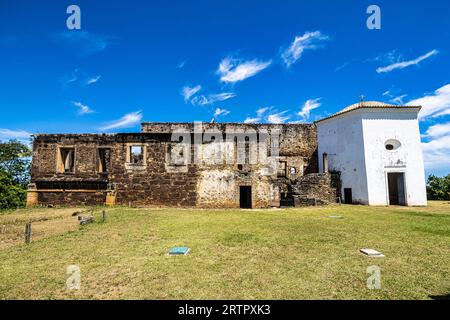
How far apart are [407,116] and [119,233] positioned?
2288 cm

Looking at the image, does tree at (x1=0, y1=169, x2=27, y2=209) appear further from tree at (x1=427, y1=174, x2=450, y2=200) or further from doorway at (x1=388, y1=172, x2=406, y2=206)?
tree at (x1=427, y1=174, x2=450, y2=200)

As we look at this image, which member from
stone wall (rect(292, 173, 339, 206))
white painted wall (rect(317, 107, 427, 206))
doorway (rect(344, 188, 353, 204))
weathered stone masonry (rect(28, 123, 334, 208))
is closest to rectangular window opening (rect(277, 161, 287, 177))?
stone wall (rect(292, 173, 339, 206))

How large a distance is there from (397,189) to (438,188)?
7495mm

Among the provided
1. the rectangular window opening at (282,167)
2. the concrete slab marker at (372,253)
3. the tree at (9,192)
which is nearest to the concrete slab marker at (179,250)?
the concrete slab marker at (372,253)

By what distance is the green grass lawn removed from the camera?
3730 mm

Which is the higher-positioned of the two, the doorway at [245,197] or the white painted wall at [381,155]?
the white painted wall at [381,155]

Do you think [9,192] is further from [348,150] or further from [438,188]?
[438,188]

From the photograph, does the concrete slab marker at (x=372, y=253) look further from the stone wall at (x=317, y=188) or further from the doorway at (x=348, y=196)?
the doorway at (x=348, y=196)

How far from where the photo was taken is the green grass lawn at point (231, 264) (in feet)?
12.2

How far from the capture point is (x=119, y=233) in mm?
8031

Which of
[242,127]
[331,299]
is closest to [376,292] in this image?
[331,299]

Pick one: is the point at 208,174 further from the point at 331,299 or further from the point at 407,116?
the point at 407,116

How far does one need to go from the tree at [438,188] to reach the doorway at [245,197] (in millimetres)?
20288

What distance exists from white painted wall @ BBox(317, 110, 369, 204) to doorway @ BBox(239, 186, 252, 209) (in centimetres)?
894
